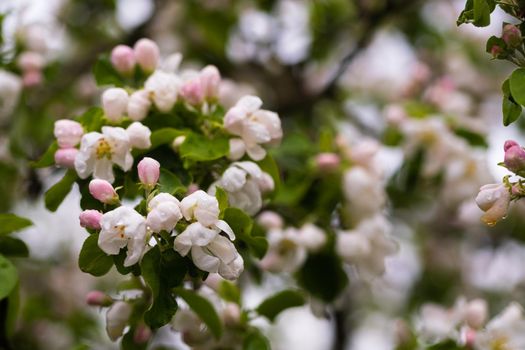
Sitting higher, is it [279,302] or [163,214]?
[163,214]

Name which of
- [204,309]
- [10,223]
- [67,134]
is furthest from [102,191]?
[204,309]

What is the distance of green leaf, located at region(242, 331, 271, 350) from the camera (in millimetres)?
1997

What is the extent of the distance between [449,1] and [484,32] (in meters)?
0.44

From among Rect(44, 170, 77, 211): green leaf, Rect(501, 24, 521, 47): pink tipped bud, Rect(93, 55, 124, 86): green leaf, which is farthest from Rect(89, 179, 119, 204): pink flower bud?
Rect(501, 24, 521, 47): pink tipped bud

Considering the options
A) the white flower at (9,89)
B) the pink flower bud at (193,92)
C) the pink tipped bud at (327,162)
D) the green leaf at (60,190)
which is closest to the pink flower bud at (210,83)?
the pink flower bud at (193,92)

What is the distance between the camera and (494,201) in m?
1.54

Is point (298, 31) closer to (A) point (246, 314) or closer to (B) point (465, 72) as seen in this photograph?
(B) point (465, 72)

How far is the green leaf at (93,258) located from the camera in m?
1.54

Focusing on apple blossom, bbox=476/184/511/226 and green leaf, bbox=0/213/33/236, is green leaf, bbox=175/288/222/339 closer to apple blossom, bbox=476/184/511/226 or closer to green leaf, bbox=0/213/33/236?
green leaf, bbox=0/213/33/236

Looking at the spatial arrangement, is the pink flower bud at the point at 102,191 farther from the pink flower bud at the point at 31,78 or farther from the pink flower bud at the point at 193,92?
the pink flower bud at the point at 31,78

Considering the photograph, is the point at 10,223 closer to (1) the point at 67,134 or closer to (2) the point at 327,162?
(1) the point at 67,134

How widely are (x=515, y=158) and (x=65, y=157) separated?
0.92 metres

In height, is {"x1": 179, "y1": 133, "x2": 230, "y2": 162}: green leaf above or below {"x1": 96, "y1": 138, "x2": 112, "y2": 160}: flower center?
above

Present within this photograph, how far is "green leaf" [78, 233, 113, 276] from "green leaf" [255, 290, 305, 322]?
632 mm
